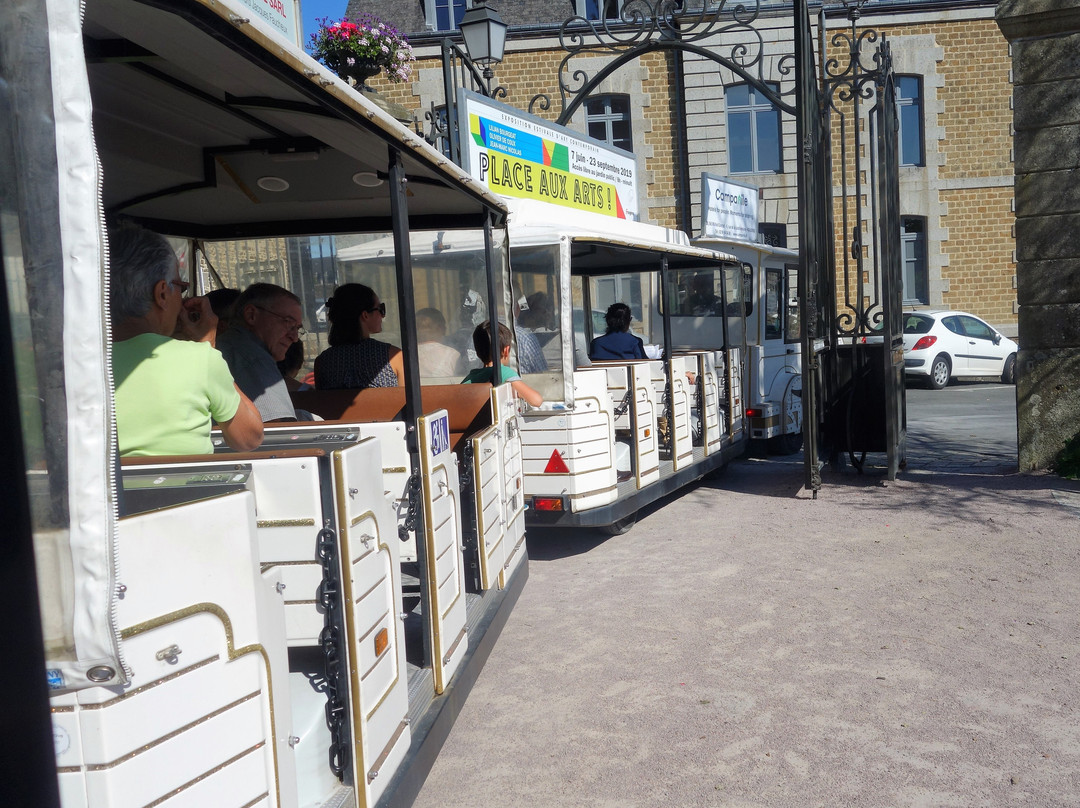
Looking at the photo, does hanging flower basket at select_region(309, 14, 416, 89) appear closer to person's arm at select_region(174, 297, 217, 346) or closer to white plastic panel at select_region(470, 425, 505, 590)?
white plastic panel at select_region(470, 425, 505, 590)

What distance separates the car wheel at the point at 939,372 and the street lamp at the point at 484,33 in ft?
38.7

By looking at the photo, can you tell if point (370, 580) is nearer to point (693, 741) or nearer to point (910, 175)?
point (693, 741)

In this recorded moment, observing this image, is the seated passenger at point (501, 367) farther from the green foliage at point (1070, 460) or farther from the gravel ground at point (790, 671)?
the green foliage at point (1070, 460)

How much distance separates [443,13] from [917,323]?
13.4 meters

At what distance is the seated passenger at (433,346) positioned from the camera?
6.45 m

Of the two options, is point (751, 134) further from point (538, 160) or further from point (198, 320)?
point (198, 320)

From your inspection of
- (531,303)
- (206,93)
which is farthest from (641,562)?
(206,93)

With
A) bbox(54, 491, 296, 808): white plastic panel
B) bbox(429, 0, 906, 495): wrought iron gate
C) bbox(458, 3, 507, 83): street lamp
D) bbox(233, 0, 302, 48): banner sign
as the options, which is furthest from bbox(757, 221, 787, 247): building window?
bbox(54, 491, 296, 808): white plastic panel

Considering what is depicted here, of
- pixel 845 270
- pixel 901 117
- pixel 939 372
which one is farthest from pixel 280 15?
pixel 901 117

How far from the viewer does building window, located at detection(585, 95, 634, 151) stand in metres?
23.3

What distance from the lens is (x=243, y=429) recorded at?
294 cm

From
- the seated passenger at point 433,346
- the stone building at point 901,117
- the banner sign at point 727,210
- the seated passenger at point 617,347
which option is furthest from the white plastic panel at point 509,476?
the stone building at point 901,117

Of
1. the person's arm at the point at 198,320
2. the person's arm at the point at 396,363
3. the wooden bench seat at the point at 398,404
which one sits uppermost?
the person's arm at the point at 198,320

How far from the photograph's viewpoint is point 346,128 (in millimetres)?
3117
